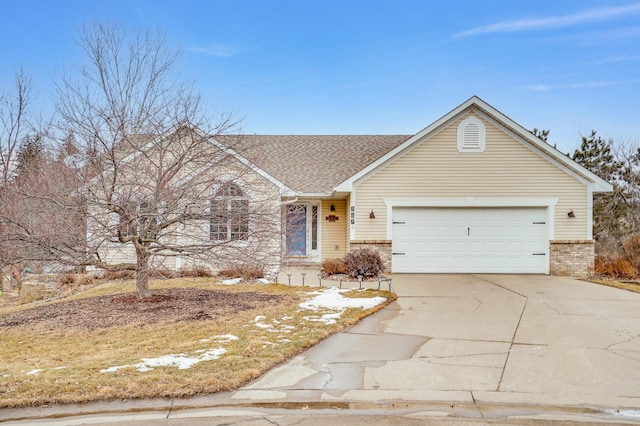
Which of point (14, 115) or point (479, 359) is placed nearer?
point (479, 359)

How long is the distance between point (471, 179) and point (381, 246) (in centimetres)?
361

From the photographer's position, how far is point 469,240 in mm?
15484

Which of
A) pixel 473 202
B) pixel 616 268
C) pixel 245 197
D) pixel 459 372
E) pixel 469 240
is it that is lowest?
pixel 459 372

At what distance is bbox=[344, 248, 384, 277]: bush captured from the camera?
1398 cm

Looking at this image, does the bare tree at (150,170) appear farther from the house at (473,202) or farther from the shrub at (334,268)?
the house at (473,202)

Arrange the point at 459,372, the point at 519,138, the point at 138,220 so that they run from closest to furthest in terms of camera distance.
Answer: the point at 459,372
the point at 138,220
the point at 519,138

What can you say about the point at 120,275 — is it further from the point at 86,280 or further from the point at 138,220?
the point at 138,220

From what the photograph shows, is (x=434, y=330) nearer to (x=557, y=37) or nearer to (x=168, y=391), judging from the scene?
(x=168, y=391)

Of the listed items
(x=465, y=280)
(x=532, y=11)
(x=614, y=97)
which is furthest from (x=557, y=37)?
(x=465, y=280)

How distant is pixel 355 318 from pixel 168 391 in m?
4.26

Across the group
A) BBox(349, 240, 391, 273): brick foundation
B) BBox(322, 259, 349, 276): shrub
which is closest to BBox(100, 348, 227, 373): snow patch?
BBox(322, 259, 349, 276): shrub

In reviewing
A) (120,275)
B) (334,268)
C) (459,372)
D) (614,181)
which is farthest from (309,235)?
(614,181)

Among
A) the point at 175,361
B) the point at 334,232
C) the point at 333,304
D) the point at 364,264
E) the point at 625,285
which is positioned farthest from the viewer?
the point at 334,232

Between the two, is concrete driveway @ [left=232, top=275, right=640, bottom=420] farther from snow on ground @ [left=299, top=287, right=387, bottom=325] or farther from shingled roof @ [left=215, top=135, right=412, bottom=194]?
shingled roof @ [left=215, top=135, right=412, bottom=194]
